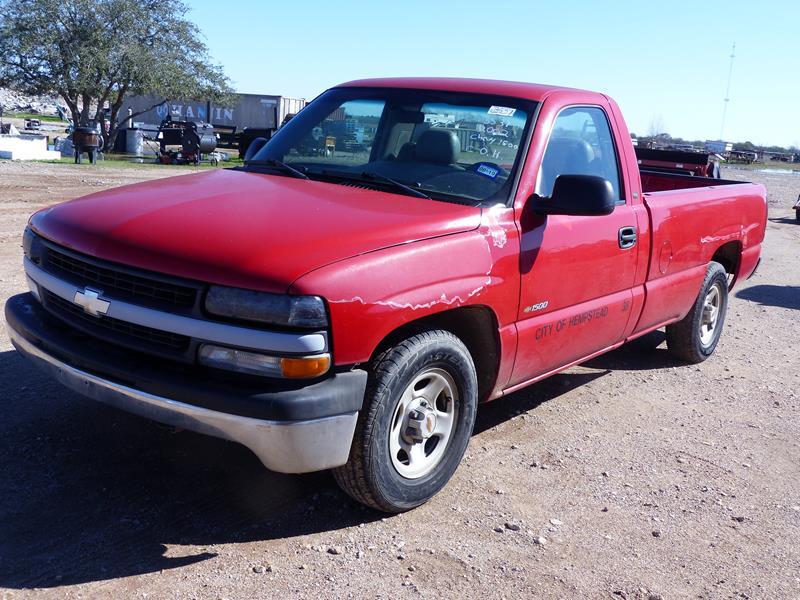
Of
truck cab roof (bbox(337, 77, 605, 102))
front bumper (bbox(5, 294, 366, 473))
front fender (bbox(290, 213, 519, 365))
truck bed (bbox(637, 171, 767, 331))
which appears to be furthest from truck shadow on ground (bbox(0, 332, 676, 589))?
truck bed (bbox(637, 171, 767, 331))

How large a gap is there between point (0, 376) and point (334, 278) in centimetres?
285

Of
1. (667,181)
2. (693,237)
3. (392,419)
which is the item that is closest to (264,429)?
(392,419)

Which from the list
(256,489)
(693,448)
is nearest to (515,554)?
(256,489)

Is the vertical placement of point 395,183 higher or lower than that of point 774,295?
higher

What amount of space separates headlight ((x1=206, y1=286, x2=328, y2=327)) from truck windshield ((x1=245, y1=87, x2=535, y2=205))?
1292 mm

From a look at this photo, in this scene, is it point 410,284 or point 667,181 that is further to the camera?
point 667,181

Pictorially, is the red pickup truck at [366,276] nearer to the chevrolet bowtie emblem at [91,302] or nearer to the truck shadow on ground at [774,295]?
the chevrolet bowtie emblem at [91,302]

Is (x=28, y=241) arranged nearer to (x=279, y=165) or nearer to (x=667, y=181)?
(x=279, y=165)

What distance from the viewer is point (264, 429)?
3123 mm

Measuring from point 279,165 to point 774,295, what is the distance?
7399 millimetres

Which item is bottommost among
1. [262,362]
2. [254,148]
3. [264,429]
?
[264,429]

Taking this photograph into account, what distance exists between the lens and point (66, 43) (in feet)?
95.2

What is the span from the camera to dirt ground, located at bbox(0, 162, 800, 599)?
3.25 m

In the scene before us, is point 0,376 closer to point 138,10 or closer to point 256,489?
point 256,489
